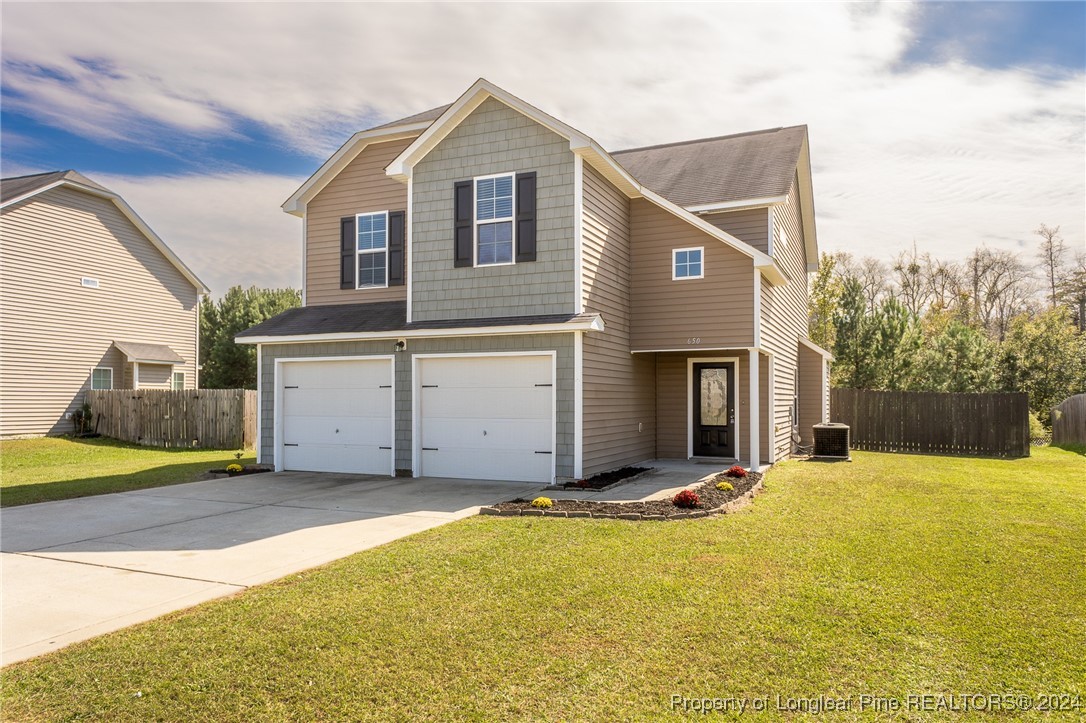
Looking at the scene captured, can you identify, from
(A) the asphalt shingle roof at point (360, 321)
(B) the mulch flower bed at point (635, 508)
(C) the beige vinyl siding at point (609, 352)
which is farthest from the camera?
(C) the beige vinyl siding at point (609, 352)

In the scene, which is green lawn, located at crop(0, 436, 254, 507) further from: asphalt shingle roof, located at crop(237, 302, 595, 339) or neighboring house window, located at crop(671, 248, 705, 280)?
neighboring house window, located at crop(671, 248, 705, 280)

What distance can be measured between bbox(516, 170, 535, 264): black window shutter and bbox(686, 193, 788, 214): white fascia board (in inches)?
192

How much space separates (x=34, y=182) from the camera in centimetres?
2280

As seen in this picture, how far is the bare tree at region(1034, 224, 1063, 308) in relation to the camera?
3966 cm

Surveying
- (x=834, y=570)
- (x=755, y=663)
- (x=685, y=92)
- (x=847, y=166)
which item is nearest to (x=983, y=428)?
(x=847, y=166)

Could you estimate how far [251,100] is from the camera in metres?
14.9

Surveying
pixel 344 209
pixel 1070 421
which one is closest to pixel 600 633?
pixel 344 209

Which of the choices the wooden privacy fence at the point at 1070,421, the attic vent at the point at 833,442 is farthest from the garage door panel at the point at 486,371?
the wooden privacy fence at the point at 1070,421

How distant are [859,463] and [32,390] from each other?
23.5m

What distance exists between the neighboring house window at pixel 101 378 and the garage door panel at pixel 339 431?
1313 centimetres

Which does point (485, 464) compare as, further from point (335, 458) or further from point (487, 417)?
point (335, 458)

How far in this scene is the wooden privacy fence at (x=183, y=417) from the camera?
21141mm

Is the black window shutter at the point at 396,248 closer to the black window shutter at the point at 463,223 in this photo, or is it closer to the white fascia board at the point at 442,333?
the white fascia board at the point at 442,333

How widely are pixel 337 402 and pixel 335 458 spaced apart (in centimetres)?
112
